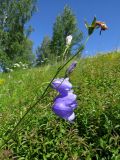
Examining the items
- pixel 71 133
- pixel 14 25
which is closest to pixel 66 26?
pixel 14 25

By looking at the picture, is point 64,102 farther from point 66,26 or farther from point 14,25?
point 66,26

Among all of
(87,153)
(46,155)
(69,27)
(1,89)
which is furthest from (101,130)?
(69,27)

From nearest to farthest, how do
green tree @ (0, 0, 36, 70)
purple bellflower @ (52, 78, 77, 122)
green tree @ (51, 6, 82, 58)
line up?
purple bellflower @ (52, 78, 77, 122), green tree @ (0, 0, 36, 70), green tree @ (51, 6, 82, 58)

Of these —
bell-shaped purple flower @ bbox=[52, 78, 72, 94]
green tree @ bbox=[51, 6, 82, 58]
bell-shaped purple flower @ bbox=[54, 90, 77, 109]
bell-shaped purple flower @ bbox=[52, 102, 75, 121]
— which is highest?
bell-shaped purple flower @ bbox=[52, 78, 72, 94]

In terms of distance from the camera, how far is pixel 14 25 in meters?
36.8

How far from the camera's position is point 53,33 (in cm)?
4544

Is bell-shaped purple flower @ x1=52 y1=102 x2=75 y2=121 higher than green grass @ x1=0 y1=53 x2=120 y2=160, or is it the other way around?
bell-shaped purple flower @ x1=52 y1=102 x2=75 y2=121

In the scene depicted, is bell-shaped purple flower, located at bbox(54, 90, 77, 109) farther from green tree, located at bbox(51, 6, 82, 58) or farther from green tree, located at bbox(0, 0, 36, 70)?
green tree, located at bbox(51, 6, 82, 58)

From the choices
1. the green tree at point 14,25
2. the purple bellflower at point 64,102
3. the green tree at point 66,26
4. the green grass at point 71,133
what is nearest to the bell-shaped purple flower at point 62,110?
the purple bellflower at point 64,102

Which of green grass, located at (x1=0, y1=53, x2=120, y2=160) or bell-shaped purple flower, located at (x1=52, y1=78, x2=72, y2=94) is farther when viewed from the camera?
green grass, located at (x1=0, y1=53, x2=120, y2=160)

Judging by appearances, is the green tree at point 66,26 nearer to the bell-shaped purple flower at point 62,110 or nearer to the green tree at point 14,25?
the green tree at point 14,25

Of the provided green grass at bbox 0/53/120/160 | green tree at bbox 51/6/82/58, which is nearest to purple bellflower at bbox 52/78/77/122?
green grass at bbox 0/53/120/160

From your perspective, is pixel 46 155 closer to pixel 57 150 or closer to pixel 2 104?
pixel 57 150

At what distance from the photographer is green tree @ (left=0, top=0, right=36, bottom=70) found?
118 ft
